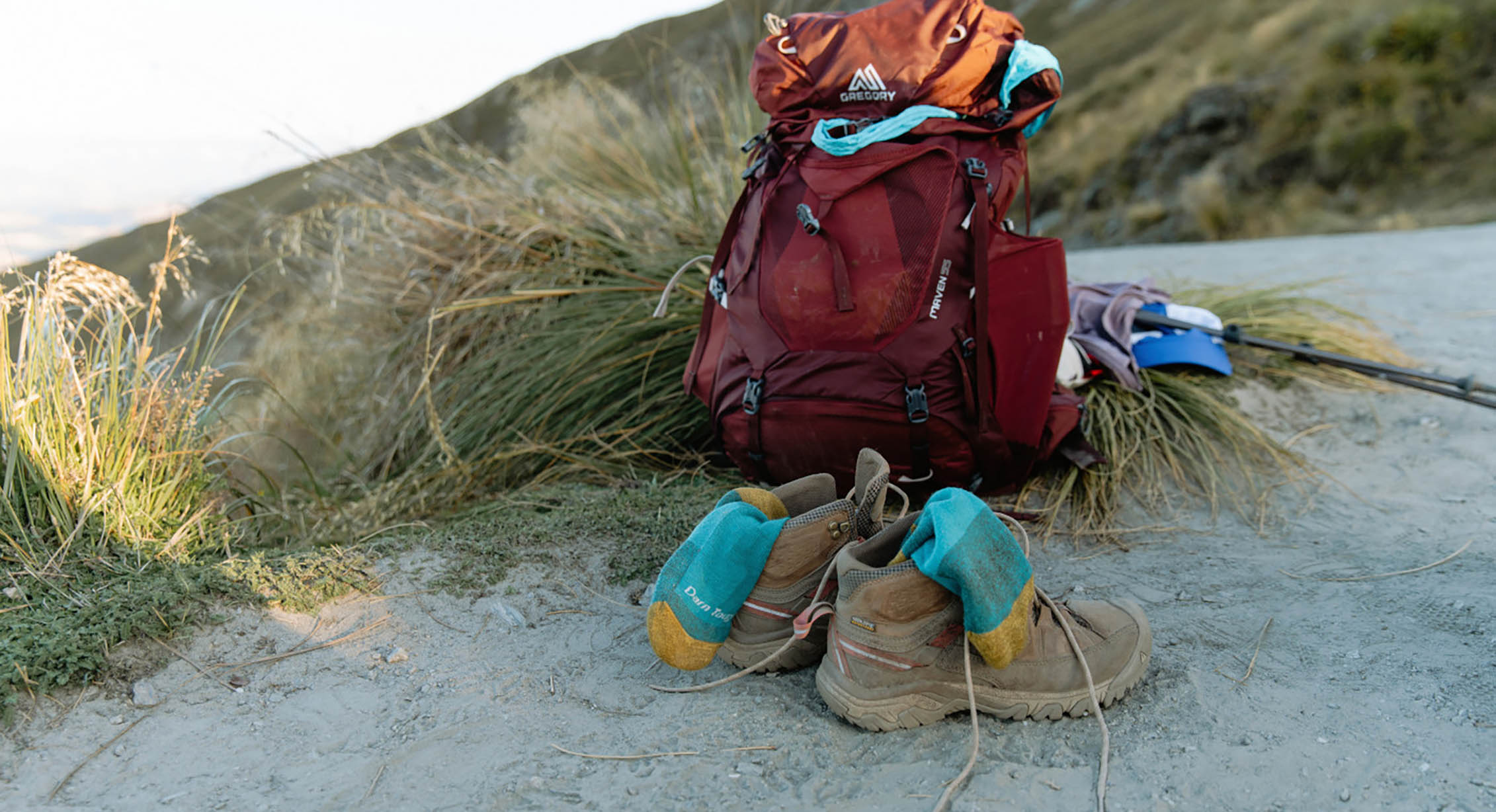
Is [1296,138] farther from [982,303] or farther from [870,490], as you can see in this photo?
[870,490]

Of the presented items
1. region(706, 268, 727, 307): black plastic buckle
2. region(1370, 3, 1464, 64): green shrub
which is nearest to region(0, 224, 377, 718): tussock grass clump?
region(706, 268, 727, 307): black plastic buckle

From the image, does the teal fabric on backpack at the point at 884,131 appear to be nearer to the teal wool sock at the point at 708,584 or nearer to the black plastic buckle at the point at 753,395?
the black plastic buckle at the point at 753,395

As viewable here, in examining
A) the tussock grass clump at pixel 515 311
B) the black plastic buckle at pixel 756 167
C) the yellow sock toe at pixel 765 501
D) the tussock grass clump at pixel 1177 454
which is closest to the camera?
the yellow sock toe at pixel 765 501

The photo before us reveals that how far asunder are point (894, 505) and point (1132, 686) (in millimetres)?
1019

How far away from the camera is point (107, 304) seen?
227 centimetres

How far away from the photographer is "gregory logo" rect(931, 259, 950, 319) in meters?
2.29

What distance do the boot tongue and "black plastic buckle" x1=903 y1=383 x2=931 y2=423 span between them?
0.47m

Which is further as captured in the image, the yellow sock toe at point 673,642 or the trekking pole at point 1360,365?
the trekking pole at point 1360,365

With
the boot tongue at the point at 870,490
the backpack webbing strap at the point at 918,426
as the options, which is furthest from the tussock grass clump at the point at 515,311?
the boot tongue at the point at 870,490

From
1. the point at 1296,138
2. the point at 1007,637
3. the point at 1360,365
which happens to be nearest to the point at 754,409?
the point at 1007,637

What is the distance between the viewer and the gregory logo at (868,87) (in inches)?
94.3

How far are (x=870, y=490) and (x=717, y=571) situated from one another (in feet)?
1.15

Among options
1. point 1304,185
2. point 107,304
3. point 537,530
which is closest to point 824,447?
point 537,530

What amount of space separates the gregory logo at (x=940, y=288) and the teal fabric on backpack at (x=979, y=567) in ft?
2.58
